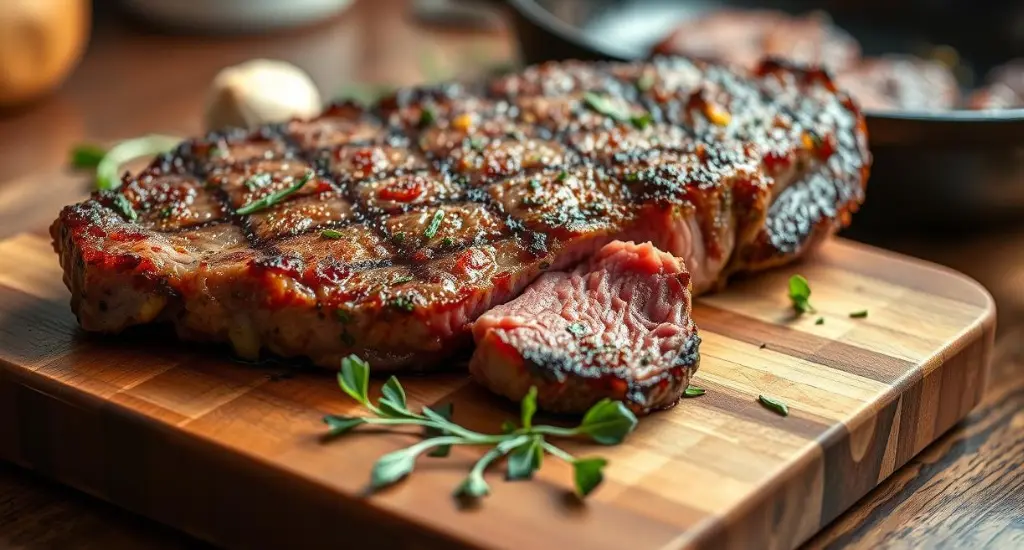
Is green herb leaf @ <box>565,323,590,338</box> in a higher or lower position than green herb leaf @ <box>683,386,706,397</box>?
higher

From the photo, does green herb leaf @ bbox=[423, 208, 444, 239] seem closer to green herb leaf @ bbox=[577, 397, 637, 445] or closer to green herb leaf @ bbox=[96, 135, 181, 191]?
green herb leaf @ bbox=[577, 397, 637, 445]

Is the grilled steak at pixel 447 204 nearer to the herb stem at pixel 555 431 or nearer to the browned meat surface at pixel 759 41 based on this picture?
the herb stem at pixel 555 431

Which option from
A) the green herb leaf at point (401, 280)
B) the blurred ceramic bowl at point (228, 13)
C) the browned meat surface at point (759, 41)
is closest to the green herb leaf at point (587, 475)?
the green herb leaf at point (401, 280)

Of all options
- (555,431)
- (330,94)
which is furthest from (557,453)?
(330,94)

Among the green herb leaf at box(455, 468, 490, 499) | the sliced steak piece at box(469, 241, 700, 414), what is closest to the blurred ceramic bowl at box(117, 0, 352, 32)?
the sliced steak piece at box(469, 241, 700, 414)

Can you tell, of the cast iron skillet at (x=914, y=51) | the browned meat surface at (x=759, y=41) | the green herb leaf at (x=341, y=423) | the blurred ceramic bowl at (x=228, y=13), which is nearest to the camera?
the green herb leaf at (x=341, y=423)

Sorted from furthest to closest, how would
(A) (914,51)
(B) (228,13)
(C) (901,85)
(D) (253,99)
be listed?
1. (B) (228,13)
2. (A) (914,51)
3. (C) (901,85)
4. (D) (253,99)

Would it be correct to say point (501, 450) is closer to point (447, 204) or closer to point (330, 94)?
point (447, 204)
